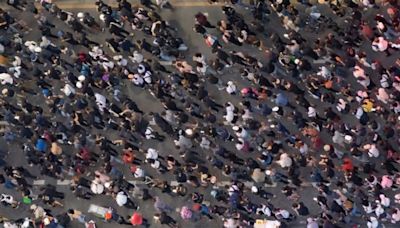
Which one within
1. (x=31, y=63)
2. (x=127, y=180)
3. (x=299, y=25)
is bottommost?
(x=127, y=180)

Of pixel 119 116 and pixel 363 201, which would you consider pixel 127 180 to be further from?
pixel 363 201

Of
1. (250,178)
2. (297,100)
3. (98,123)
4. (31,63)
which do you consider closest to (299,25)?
(297,100)

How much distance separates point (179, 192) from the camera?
1271 inches

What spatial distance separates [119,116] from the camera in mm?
33000

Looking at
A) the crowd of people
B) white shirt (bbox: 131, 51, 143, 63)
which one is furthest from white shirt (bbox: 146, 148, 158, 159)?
white shirt (bbox: 131, 51, 143, 63)

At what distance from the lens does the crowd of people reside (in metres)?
32.0

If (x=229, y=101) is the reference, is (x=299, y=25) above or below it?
above

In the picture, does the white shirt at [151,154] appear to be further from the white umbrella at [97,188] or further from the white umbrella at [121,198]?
the white umbrella at [97,188]

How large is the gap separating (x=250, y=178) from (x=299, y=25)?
6876 mm

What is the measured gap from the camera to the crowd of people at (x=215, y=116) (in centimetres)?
3200

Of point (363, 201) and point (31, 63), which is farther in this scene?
point (31, 63)

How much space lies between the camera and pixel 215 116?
32.8 meters

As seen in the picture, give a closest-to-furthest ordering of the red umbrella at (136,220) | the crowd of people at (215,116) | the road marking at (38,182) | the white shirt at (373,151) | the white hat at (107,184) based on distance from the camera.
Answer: the white shirt at (373,151) → the crowd of people at (215,116) → the red umbrella at (136,220) → the white hat at (107,184) → the road marking at (38,182)

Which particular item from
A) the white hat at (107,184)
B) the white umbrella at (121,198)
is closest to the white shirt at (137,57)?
the white hat at (107,184)
